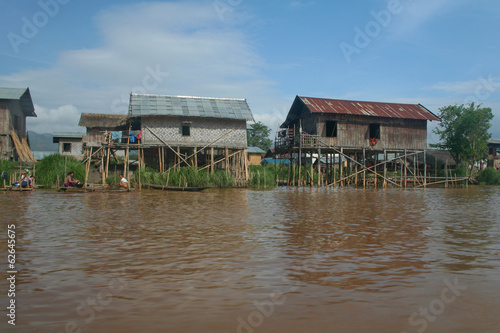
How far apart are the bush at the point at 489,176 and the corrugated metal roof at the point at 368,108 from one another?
34.8 ft

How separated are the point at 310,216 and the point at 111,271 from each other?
23.7 ft

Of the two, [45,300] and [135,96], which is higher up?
[135,96]

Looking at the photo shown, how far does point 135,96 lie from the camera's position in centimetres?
2780

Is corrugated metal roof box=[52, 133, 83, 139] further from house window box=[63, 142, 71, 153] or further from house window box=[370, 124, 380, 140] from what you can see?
house window box=[370, 124, 380, 140]

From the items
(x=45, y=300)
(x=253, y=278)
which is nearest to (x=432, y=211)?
(x=253, y=278)

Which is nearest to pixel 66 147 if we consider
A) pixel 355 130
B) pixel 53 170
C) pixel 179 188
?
pixel 53 170

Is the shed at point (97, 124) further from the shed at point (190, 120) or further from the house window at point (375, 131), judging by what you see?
the house window at point (375, 131)

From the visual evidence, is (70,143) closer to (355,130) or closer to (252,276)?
(355,130)

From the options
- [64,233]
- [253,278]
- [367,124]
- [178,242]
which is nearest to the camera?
[253,278]

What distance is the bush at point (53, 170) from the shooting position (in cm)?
2467

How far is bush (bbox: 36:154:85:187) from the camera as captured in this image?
2467 cm

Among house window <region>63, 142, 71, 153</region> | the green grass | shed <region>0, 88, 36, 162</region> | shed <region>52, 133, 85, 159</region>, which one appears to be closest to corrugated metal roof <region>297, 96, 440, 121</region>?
the green grass

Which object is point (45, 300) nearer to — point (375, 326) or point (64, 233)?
point (375, 326)

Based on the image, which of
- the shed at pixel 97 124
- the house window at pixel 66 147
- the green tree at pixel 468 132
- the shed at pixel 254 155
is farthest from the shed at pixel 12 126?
the green tree at pixel 468 132
